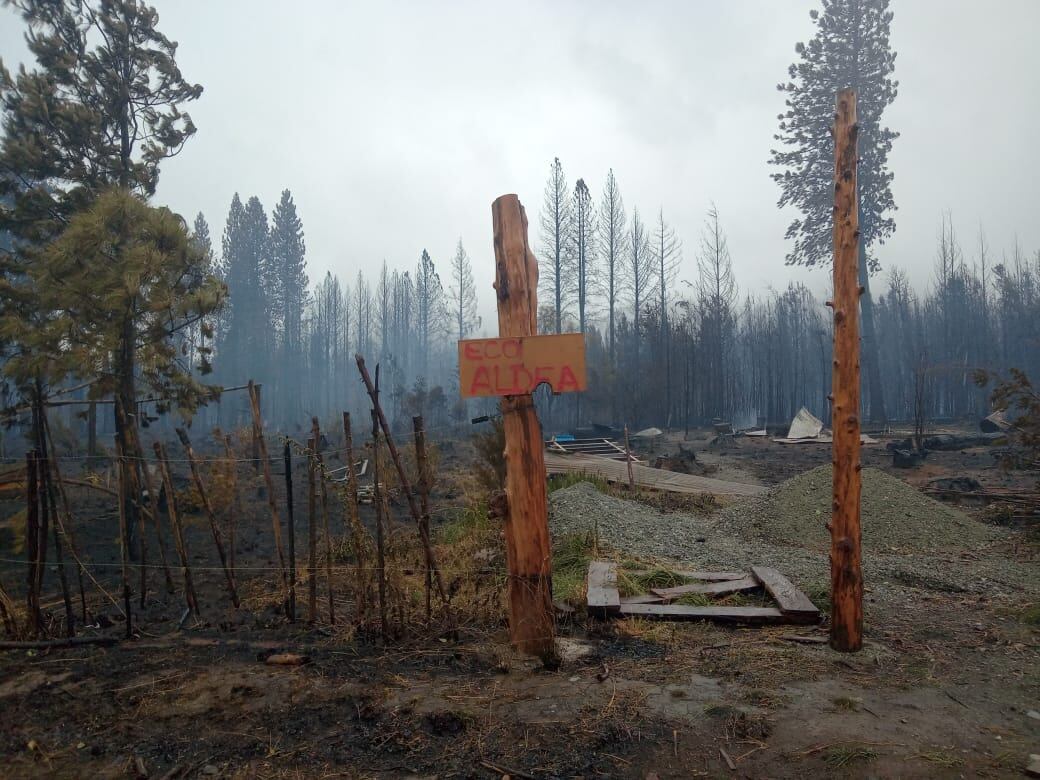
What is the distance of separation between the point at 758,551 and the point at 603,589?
304 cm

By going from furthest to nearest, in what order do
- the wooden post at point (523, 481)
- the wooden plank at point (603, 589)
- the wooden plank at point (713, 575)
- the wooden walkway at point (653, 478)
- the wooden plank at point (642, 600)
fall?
the wooden walkway at point (653, 478)
the wooden plank at point (713, 575)
the wooden plank at point (642, 600)
the wooden plank at point (603, 589)
the wooden post at point (523, 481)

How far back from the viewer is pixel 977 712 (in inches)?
124

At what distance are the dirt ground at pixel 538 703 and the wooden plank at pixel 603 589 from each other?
0.56 ft

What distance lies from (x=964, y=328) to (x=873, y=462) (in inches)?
1009

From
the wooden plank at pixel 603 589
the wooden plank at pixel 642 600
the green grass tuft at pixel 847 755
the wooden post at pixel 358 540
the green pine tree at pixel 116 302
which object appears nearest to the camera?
the green grass tuft at pixel 847 755

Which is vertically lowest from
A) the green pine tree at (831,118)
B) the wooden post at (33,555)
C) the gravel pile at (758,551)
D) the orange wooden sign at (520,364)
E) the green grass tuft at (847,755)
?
the gravel pile at (758,551)

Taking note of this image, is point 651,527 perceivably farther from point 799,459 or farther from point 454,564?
point 799,459

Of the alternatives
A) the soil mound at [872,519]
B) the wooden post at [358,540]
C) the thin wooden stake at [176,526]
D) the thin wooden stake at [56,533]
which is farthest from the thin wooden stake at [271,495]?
the soil mound at [872,519]

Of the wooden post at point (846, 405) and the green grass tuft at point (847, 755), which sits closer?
the green grass tuft at point (847, 755)

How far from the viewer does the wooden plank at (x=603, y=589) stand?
4922mm

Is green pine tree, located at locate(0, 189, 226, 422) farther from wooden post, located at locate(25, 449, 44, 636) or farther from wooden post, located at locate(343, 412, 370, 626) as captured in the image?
wooden post, located at locate(343, 412, 370, 626)

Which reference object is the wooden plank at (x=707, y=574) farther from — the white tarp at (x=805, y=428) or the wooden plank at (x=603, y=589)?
the white tarp at (x=805, y=428)

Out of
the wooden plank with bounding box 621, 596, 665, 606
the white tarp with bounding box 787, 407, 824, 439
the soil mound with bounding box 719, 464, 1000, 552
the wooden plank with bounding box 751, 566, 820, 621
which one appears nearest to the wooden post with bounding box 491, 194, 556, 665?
the wooden plank with bounding box 621, 596, 665, 606

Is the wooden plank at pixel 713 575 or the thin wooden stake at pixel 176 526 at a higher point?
the thin wooden stake at pixel 176 526
